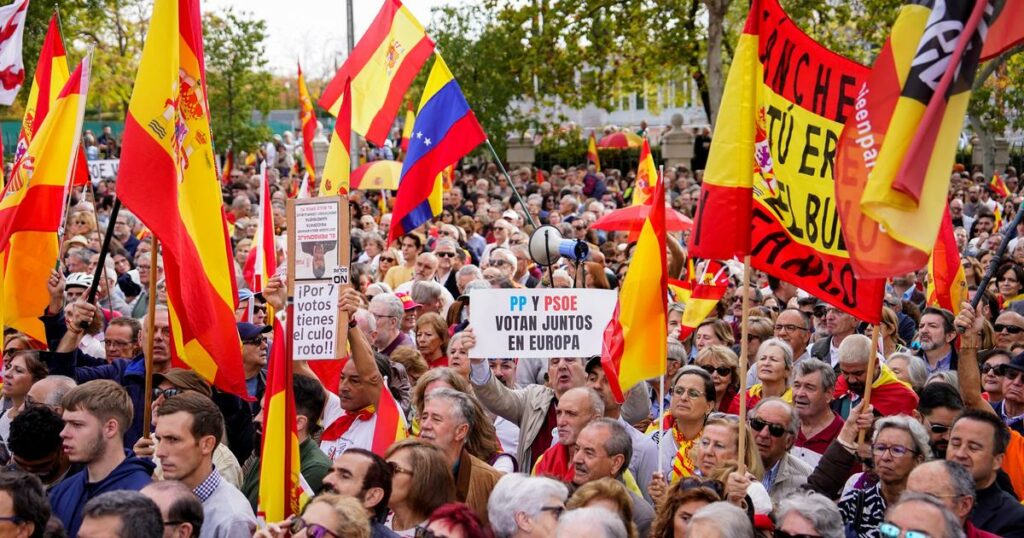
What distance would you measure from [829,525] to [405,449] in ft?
6.17

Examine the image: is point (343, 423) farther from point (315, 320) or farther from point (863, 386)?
point (863, 386)

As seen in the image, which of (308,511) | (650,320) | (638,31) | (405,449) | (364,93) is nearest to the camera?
(308,511)

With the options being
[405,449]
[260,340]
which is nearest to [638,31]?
[260,340]

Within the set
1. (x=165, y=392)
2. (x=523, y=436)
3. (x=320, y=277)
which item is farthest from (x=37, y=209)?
(x=523, y=436)

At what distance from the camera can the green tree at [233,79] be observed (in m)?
37.0

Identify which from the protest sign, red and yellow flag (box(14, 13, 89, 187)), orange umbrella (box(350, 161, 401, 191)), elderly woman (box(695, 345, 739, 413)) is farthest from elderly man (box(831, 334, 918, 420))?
orange umbrella (box(350, 161, 401, 191))

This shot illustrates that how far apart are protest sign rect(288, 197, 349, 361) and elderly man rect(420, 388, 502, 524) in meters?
0.56

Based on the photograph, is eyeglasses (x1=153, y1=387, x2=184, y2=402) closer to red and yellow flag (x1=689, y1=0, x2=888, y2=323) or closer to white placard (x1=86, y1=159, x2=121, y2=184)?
red and yellow flag (x1=689, y1=0, x2=888, y2=323)

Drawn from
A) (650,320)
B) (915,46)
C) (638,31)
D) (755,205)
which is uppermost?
(638,31)

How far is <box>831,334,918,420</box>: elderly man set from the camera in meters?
7.90

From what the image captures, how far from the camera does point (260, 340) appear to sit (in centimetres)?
902

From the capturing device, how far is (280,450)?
6.27 metres

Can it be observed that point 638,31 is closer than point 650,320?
No

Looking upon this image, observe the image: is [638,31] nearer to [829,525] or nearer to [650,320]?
[650,320]
